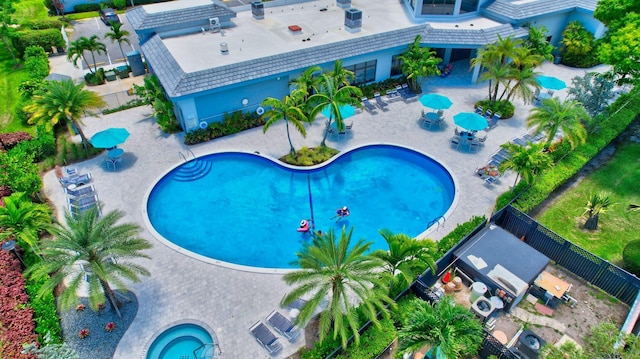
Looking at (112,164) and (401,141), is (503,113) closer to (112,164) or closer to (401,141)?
(401,141)

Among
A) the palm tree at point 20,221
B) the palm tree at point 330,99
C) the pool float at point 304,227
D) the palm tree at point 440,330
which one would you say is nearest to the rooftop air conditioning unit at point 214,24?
the palm tree at point 330,99

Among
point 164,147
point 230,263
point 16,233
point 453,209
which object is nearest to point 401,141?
point 453,209

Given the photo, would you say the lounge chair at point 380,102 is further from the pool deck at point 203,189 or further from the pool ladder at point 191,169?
the pool ladder at point 191,169

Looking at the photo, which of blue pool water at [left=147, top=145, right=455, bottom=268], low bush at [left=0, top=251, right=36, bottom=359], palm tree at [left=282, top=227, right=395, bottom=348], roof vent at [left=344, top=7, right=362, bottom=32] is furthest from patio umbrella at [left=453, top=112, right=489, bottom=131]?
low bush at [left=0, top=251, right=36, bottom=359]

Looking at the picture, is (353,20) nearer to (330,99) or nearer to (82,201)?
(330,99)

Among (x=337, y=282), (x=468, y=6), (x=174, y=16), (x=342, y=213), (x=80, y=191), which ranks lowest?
(x=342, y=213)

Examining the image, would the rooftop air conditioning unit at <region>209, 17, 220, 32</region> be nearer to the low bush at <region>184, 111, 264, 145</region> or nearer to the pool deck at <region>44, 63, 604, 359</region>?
the pool deck at <region>44, 63, 604, 359</region>

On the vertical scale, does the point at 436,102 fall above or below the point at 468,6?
below

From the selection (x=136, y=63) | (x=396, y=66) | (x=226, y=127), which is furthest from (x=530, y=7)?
(x=136, y=63)
